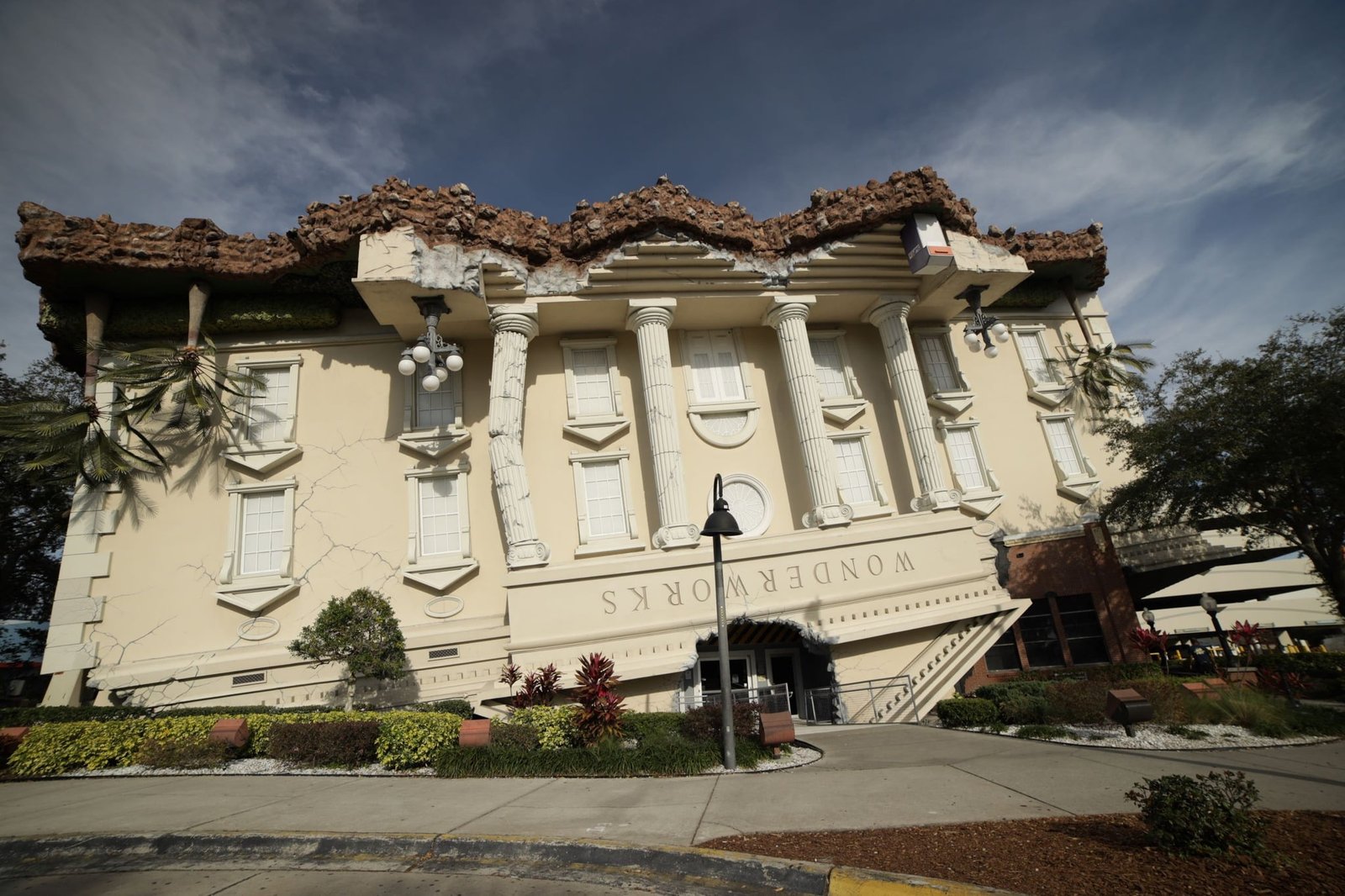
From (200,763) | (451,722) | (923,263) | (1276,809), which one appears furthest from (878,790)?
(923,263)

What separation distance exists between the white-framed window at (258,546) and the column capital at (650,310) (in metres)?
10.3

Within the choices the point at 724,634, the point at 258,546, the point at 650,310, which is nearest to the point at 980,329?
the point at 650,310

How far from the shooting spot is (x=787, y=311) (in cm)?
1870

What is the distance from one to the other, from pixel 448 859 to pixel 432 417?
14399mm

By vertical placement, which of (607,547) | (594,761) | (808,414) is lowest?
(594,761)

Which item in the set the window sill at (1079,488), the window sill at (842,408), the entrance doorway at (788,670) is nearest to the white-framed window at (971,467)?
the window sill at (1079,488)

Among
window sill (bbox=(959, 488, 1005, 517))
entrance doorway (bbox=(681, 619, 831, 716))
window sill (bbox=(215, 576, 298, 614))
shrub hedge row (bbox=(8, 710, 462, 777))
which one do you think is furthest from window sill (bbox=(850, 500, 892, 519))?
window sill (bbox=(215, 576, 298, 614))

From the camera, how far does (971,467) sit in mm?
20750

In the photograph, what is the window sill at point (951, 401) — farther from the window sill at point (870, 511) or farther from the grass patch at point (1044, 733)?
the grass patch at point (1044, 733)

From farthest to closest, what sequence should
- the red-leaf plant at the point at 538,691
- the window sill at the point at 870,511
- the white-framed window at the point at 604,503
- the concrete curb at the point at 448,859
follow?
the window sill at the point at 870,511
the white-framed window at the point at 604,503
the red-leaf plant at the point at 538,691
the concrete curb at the point at 448,859

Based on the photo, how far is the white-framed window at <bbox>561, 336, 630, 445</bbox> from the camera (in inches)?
Answer: 723

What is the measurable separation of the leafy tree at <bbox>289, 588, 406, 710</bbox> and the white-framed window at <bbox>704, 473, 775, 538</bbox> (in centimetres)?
880

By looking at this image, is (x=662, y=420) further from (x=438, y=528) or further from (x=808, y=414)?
(x=438, y=528)

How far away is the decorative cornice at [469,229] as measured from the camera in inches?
623
